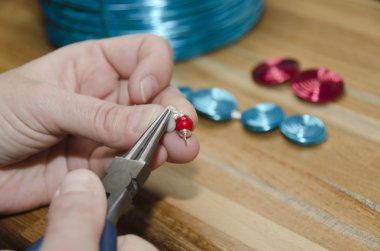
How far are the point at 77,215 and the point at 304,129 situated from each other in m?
0.36

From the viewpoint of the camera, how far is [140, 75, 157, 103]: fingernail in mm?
566

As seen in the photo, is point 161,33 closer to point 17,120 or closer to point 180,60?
point 180,60

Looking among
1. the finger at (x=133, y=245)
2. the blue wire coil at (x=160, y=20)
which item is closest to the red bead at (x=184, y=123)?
the finger at (x=133, y=245)

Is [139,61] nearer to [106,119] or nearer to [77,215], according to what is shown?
[106,119]

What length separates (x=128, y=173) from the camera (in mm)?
459

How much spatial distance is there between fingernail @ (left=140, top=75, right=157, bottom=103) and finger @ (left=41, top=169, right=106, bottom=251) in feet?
A: 0.56

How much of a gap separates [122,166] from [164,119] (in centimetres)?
7

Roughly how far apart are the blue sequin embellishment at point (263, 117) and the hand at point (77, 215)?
0.29 metres

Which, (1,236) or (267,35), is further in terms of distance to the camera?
(267,35)

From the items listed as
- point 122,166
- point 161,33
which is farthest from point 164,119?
point 161,33

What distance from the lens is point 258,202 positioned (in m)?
0.56

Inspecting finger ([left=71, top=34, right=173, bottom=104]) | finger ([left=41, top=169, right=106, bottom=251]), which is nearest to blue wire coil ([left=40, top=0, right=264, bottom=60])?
finger ([left=71, top=34, right=173, bottom=104])

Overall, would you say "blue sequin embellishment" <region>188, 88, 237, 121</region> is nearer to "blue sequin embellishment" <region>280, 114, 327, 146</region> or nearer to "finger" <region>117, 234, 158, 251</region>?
"blue sequin embellishment" <region>280, 114, 327, 146</region>

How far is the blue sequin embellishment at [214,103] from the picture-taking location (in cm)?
68
